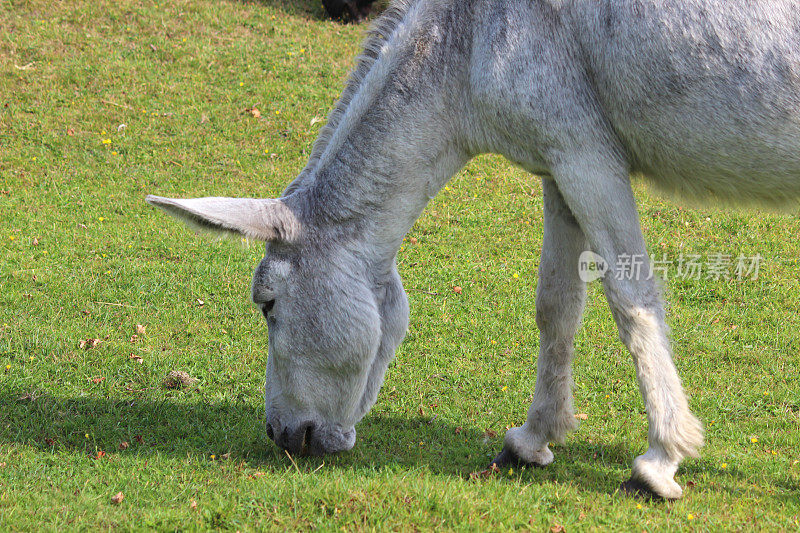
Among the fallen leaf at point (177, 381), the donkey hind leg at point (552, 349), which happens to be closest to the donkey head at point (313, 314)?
the donkey hind leg at point (552, 349)

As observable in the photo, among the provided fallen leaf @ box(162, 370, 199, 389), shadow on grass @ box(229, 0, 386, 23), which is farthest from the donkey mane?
shadow on grass @ box(229, 0, 386, 23)

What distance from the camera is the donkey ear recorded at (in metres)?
3.94

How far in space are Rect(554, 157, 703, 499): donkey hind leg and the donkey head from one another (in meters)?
1.19

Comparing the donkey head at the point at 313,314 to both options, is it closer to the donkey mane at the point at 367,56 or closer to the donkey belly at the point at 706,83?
the donkey mane at the point at 367,56

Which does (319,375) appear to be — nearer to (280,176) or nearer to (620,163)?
(620,163)

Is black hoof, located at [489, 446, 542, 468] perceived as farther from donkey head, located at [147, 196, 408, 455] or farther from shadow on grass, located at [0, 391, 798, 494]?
donkey head, located at [147, 196, 408, 455]

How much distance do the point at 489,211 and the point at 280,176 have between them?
9.06 feet

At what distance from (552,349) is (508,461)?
74cm

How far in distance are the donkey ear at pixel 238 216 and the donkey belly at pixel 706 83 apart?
1754 millimetres

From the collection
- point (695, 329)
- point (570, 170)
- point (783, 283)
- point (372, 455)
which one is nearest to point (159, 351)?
point (372, 455)

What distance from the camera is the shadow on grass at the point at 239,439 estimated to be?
4.98m

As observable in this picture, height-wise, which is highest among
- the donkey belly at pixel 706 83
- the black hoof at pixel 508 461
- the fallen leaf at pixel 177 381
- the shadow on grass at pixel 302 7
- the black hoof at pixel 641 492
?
the donkey belly at pixel 706 83

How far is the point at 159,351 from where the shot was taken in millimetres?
6562

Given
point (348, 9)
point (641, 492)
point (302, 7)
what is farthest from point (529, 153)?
point (302, 7)
